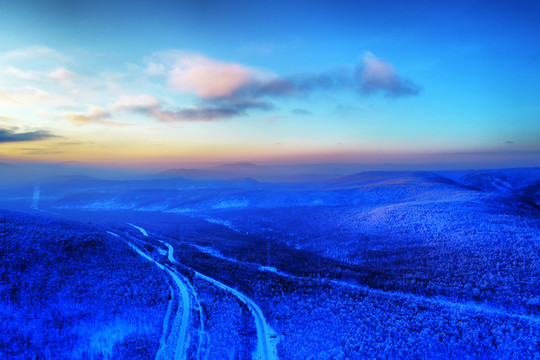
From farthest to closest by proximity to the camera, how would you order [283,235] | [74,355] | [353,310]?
[283,235]
[353,310]
[74,355]

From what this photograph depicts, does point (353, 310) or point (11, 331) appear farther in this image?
point (353, 310)

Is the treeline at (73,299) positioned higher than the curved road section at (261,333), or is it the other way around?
the treeline at (73,299)

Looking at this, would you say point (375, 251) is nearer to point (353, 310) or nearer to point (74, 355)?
point (353, 310)

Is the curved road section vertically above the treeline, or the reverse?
the treeline

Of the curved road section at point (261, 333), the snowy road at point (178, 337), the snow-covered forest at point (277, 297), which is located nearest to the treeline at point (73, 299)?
the snow-covered forest at point (277, 297)

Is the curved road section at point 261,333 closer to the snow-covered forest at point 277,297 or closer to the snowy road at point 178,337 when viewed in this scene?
the snow-covered forest at point 277,297

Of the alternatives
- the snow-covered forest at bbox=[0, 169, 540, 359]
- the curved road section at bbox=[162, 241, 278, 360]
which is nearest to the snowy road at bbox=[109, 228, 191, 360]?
the snow-covered forest at bbox=[0, 169, 540, 359]

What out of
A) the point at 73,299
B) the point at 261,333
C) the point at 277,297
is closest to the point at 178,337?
the point at 261,333

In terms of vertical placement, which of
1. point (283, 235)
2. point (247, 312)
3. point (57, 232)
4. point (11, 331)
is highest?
point (57, 232)

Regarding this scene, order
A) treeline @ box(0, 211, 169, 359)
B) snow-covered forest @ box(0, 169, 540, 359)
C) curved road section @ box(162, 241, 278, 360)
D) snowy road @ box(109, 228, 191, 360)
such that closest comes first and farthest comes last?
snowy road @ box(109, 228, 191, 360)
curved road section @ box(162, 241, 278, 360)
treeline @ box(0, 211, 169, 359)
snow-covered forest @ box(0, 169, 540, 359)

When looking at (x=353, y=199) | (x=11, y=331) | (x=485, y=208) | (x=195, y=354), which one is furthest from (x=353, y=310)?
(x=353, y=199)

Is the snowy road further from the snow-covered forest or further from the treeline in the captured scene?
the treeline
